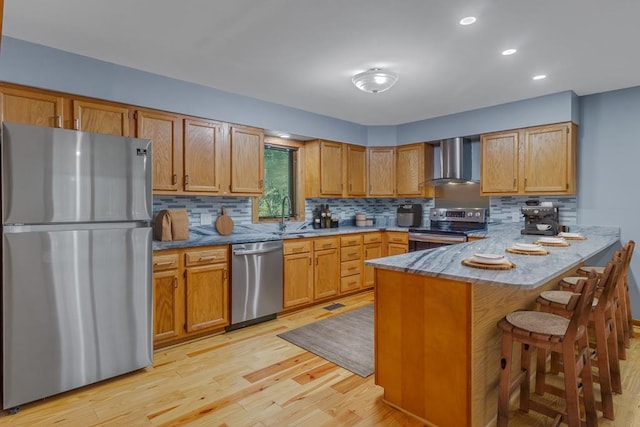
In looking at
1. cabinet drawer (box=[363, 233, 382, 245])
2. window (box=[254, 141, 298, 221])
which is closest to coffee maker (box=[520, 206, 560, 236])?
cabinet drawer (box=[363, 233, 382, 245])

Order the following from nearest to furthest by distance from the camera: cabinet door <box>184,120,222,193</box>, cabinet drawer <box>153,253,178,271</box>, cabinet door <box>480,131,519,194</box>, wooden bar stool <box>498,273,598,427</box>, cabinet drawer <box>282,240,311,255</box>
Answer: wooden bar stool <box>498,273,598,427</box>
cabinet drawer <box>153,253,178,271</box>
cabinet door <box>184,120,222,193</box>
cabinet drawer <box>282,240,311,255</box>
cabinet door <box>480,131,519,194</box>

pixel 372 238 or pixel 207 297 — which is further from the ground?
pixel 372 238

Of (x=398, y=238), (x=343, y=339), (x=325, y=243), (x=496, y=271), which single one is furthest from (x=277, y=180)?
(x=496, y=271)

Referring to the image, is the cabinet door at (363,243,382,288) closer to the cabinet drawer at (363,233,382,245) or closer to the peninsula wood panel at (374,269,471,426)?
the cabinet drawer at (363,233,382,245)

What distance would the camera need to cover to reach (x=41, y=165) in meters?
2.21

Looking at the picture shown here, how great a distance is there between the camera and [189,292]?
10.3 ft

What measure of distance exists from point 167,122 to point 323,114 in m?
2.07

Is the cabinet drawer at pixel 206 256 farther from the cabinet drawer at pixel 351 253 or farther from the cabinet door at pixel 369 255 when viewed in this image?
the cabinet door at pixel 369 255

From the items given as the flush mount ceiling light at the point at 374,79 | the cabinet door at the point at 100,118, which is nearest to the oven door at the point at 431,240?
the flush mount ceiling light at the point at 374,79

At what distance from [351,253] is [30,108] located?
3535 mm

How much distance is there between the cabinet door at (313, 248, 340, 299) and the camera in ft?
14.0

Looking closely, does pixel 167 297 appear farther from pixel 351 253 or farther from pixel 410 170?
pixel 410 170

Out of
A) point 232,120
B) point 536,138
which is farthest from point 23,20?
point 536,138

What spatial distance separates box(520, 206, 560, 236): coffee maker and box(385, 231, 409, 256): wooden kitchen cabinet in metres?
1.49
